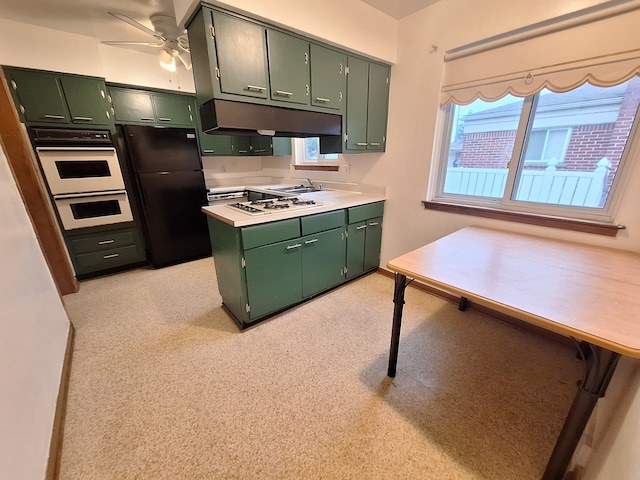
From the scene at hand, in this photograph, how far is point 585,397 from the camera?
906 mm

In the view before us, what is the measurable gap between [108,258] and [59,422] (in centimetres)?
213

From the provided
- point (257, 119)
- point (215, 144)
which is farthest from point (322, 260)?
point (215, 144)

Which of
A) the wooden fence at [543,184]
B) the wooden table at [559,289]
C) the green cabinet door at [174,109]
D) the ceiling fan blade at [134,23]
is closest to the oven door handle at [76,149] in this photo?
the green cabinet door at [174,109]

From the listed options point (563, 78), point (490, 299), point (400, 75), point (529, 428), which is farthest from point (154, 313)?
point (563, 78)

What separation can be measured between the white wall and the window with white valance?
2928 mm

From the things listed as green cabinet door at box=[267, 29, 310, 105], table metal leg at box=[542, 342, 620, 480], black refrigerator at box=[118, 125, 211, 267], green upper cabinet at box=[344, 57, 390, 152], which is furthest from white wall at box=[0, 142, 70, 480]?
green upper cabinet at box=[344, 57, 390, 152]

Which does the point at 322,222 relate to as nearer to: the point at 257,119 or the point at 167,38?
the point at 257,119

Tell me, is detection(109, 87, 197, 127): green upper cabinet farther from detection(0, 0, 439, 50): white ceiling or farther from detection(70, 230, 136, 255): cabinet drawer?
detection(70, 230, 136, 255): cabinet drawer

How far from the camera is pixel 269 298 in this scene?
81.7 inches

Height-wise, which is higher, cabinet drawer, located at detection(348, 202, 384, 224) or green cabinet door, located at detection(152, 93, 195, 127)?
green cabinet door, located at detection(152, 93, 195, 127)

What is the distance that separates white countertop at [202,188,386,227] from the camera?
1.79 m

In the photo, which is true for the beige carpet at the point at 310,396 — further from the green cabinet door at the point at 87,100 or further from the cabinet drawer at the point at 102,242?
the green cabinet door at the point at 87,100

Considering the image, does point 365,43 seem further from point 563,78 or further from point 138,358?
point 138,358

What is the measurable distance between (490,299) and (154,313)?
2.56m
